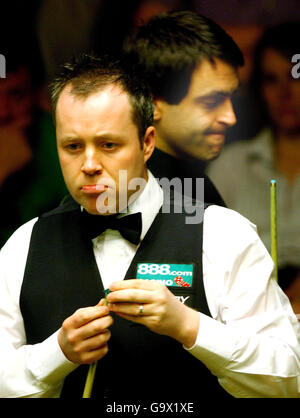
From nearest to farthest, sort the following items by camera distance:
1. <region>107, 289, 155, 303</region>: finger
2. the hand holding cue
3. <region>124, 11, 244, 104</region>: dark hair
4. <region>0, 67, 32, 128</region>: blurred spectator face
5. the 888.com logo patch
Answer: <region>107, 289, 155, 303</region>: finger → the hand holding cue → the 888.com logo patch → <region>124, 11, 244, 104</region>: dark hair → <region>0, 67, 32, 128</region>: blurred spectator face

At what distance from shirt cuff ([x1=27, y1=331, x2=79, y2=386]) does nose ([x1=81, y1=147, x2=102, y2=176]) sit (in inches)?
20.9

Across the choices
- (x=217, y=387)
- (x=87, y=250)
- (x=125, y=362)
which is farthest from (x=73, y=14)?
(x=217, y=387)

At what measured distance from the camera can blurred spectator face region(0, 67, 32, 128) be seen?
92.0 inches

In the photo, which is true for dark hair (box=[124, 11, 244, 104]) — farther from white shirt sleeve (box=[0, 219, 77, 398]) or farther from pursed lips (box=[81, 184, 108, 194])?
white shirt sleeve (box=[0, 219, 77, 398])

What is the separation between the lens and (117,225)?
77.8 inches

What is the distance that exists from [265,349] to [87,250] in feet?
2.26

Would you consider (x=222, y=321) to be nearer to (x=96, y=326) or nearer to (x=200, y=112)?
(x=96, y=326)

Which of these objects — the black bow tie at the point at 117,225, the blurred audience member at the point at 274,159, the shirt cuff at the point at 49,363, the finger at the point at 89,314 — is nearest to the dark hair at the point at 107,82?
the black bow tie at the point at 117,225

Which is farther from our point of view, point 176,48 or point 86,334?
point 176,48

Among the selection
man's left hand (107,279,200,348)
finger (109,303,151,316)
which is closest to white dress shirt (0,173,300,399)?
man's left hand (107,279,200,348)

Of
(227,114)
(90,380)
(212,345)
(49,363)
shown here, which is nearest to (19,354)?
(49,363)

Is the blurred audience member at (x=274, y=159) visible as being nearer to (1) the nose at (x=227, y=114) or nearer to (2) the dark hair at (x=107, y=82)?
(1) the nose at (x=227, y=114)

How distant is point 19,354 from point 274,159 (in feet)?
4.03

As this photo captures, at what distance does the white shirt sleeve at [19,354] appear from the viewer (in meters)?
1.84
